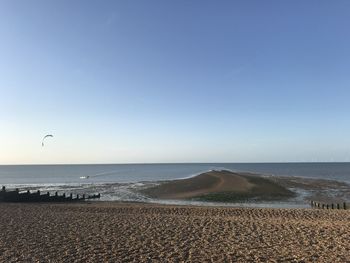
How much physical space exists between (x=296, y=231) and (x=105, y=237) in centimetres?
759

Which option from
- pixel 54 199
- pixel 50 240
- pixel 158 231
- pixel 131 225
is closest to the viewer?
pixel 50 240

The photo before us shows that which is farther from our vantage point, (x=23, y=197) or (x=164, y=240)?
(x=23, y=197)

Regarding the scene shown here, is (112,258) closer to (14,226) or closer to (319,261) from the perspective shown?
(319,261)

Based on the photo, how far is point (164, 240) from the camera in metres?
13.2

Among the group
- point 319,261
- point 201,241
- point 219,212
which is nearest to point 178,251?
point 201,241

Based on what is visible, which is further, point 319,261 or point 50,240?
point 50,240

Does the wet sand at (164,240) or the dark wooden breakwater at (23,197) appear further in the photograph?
the dark wooden breakwater at (23,197)

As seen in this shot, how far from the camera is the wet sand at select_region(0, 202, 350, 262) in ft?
35.5

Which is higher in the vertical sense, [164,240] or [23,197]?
[23,197]

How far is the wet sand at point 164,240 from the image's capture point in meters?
10.8

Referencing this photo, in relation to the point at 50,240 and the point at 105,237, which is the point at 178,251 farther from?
the point at 50,240

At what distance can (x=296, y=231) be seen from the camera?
15047mm

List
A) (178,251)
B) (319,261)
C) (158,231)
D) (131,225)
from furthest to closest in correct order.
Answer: (131,225) < (158,231) < (178,251) < (319,261)

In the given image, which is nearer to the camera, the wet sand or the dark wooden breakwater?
the wet sand
